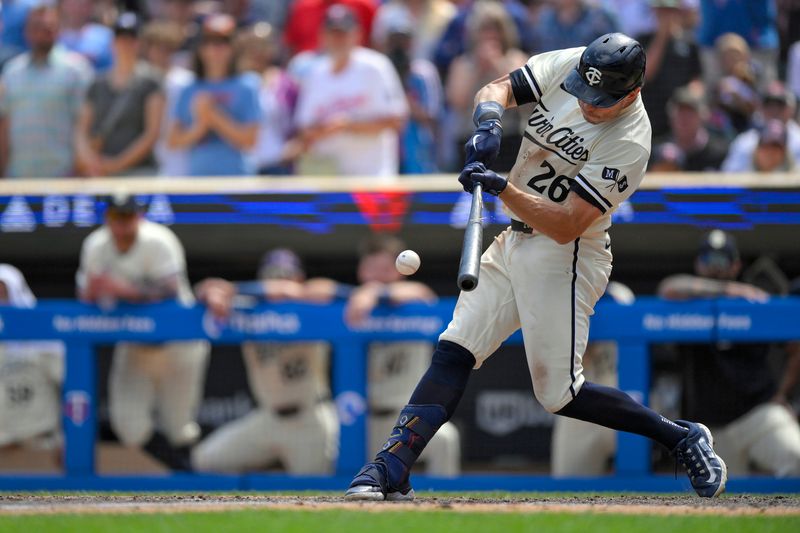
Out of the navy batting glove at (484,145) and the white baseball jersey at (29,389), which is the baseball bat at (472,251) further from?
the white baseball jersey at (29,389)

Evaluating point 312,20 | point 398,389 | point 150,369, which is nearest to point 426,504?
point 398,389

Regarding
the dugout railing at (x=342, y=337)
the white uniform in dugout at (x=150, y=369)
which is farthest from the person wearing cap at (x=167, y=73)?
the dugout railing at (x=342, y=337)

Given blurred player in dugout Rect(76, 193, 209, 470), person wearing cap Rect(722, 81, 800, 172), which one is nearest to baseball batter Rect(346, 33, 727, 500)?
blurred player in dugout Rect(76, 193, 209, 470)

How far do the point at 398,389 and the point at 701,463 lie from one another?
279 centimetres

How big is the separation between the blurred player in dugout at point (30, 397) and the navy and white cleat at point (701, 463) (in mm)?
4209

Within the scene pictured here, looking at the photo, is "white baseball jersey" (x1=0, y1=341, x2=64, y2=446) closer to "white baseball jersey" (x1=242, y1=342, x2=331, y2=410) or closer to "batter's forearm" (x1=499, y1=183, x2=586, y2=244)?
"white baseball jersey" (x1=242, y1=342, x2=331, y2=410)

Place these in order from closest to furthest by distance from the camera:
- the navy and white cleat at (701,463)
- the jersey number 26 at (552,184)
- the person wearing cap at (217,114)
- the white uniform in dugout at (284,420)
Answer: the jersey number 26 at (552,184) → the navy and white cleat at (701,463) → the white uniform in dugout at (284,420) → the person wearing cap at (217,114)

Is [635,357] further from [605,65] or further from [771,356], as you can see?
[605,65]

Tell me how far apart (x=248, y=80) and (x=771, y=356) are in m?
3.91

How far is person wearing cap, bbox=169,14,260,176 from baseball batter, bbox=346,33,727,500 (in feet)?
13.0

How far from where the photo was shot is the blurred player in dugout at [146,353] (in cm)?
803

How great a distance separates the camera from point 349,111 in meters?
8.85

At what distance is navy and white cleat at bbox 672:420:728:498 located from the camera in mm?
5312

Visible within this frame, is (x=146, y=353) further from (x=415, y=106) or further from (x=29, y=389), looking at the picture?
(x=415, y=106)
